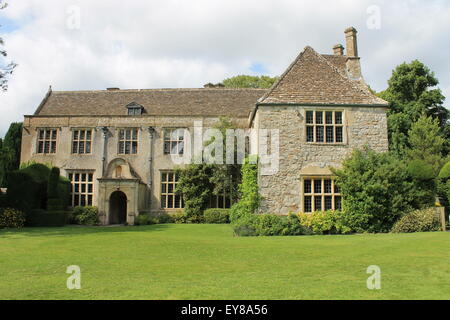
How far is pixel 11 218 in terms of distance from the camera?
21281 mm

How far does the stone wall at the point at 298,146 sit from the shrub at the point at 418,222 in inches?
141

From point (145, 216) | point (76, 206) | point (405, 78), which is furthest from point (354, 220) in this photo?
point (405, 78)

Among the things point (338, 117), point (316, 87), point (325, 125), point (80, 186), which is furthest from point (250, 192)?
point (80, 186)

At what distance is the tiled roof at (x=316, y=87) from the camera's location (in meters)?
18.0

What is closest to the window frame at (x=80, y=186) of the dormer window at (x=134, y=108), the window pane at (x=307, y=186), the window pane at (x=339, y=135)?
the dormer window at (x=134, y=108)

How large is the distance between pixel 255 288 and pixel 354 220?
11543 millimetres

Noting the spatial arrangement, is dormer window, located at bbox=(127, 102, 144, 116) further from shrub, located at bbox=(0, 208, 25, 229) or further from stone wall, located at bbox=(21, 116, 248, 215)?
shrub, located at bbox=(0, 208, 25, 229)

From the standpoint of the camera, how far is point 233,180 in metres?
25.7

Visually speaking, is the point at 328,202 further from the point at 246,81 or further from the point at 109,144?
the point at 246,81

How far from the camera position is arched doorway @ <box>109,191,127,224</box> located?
26267 mm

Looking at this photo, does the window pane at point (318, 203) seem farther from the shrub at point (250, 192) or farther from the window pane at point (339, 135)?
the window pane at point (339, 135)

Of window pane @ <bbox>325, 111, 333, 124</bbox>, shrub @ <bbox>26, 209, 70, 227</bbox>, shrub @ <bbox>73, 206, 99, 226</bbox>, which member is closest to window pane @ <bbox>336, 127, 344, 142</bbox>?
window pane @ <bbox>325, 111, 333, 124</bbox>

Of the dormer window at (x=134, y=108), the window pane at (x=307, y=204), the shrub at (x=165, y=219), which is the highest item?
the dormer window at (x=134, y=108)

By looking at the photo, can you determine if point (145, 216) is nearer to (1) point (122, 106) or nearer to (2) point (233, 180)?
(2) point (233, 180)
